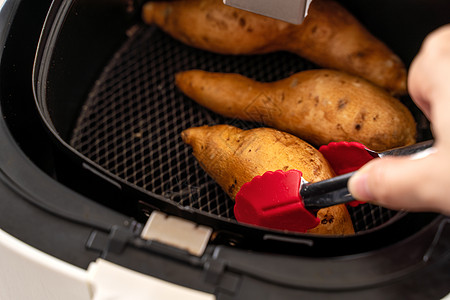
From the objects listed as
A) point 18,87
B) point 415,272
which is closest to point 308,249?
point 415,272

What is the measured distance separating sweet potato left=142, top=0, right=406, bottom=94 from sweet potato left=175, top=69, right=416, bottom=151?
0.06 metres

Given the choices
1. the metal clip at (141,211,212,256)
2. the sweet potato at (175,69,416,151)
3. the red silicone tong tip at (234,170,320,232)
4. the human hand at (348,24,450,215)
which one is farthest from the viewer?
the sweet potato at (175,69,416,151)

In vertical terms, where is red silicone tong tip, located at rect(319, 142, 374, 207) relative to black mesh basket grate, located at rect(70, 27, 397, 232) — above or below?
above

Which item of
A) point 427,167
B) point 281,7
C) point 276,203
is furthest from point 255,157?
point 427,167

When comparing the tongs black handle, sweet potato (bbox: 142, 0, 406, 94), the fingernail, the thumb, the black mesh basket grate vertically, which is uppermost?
sweet potato (bbox: 142, 0, 406, 94)

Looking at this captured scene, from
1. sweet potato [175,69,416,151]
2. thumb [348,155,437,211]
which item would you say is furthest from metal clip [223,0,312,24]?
thumb [348,155,437,211]

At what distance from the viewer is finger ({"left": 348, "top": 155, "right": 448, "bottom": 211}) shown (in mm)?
408

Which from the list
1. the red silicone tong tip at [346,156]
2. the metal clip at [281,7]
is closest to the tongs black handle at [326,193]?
the red silicone tong tip at [346,156]

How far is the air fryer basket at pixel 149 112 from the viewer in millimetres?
765

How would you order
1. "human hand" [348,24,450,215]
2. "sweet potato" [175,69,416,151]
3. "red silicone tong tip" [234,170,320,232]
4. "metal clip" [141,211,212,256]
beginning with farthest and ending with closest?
"sweet potato" [175,69,416,151] → "red silicone tong tip" [234,170,320,232] → "metal clip" [141,211,212,256] → "human hand" [348,24,450,215]

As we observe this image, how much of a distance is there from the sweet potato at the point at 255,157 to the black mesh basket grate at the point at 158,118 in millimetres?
51

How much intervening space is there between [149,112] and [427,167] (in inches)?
24.0

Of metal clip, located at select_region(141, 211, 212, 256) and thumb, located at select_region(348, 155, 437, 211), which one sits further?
metal clip, located at select_region(141, 211, 212, 256)

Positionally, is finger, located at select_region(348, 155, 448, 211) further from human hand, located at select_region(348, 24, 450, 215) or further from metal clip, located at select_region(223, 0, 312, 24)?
metal clip, located at select_region(223, 0, 312, 24)
